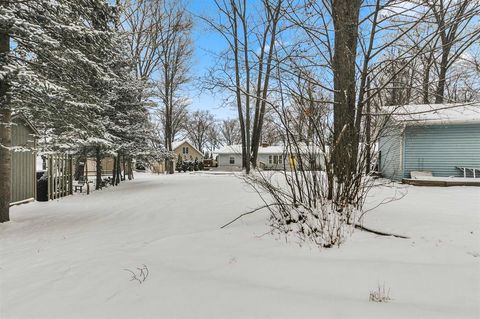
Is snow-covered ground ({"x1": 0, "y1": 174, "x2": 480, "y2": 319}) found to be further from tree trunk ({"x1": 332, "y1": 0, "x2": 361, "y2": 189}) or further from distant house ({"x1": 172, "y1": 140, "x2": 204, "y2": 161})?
distant house ({"x1": 172, "y1": 140, "x2": 204, "y2": 161})

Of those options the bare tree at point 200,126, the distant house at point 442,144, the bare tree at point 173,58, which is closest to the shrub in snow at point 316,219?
the distant house at point 442,144

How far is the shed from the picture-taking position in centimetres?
916

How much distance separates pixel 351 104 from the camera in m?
4.63

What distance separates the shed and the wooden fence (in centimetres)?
55

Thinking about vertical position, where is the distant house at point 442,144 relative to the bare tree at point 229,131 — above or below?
below

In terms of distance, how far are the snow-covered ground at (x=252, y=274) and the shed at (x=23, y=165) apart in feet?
18.4

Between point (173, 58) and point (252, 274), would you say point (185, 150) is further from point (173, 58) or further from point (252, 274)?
point (252, 274)

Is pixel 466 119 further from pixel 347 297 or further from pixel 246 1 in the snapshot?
pixel 246 1

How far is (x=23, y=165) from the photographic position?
31.9 feet

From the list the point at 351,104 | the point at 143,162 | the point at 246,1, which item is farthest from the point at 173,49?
the point at 351,104

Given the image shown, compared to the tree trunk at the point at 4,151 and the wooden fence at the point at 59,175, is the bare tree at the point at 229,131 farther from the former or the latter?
the tree trunk at the point at 4,151

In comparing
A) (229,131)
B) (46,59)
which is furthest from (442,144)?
(229,131)

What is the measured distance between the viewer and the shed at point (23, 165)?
9.16 m

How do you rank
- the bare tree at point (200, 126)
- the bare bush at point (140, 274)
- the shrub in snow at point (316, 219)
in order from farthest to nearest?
the bare tree at point (200, 126) → the shrub in snow at point (316, 219) → the bare bush at point (140, 274)
